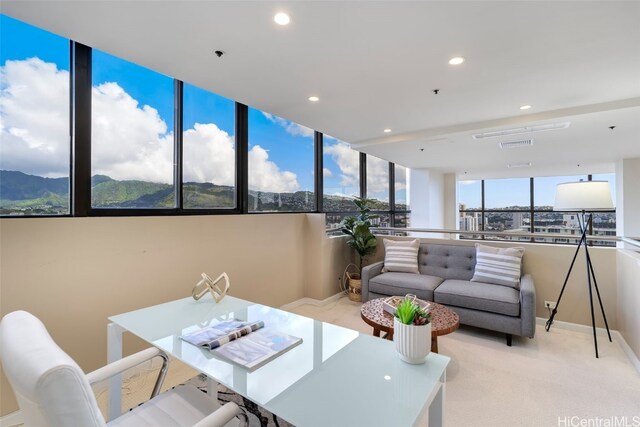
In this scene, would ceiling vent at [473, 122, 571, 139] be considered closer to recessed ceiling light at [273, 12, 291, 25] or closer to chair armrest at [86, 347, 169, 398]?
recessed ceiling light at [273, 12, 291, 25]

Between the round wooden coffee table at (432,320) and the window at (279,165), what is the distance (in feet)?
6.29

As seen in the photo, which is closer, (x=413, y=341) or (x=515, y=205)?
(x=413, y=341)

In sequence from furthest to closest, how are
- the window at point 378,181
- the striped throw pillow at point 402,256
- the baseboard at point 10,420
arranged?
the window at point 378,181
the striped throw pillow at point 402,256
the baseboard at point 10,420

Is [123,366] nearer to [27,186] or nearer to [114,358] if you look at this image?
[114,358]

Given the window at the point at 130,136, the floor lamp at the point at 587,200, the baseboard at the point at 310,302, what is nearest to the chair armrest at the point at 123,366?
the window at the point at 130,136

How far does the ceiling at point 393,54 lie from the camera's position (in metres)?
1.72

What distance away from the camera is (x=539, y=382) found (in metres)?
2.27

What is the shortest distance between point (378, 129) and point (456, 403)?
10.8 feet

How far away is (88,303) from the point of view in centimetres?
219

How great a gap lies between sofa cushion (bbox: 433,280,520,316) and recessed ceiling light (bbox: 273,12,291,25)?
290cm

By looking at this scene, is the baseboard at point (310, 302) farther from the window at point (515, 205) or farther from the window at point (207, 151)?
the window at point (515, 205)

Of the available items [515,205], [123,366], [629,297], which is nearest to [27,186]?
[123,366]

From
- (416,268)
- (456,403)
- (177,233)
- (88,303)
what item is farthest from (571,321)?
(88,303)

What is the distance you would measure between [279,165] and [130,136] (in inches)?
73.6
